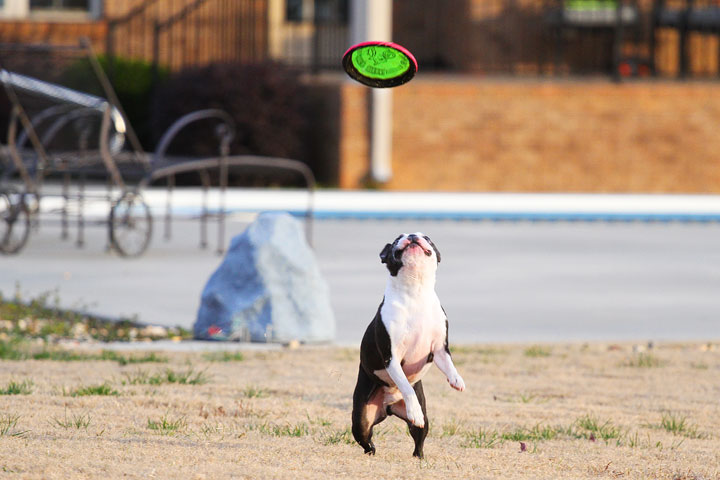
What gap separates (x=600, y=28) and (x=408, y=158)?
4665mm

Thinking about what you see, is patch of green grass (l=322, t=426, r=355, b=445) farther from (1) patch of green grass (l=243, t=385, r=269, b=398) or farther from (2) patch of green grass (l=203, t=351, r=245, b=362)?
(2) patch of green grass (l=203, t=351, r=245, b=362)

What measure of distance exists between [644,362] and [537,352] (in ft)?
2.13

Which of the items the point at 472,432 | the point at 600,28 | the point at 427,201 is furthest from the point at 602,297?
the point at 600,28

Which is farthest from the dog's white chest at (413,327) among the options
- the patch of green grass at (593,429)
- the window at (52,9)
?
the window at (52,9)

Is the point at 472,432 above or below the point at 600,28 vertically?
below

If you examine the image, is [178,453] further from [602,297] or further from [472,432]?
[602,297]

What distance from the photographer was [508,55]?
72.3ft

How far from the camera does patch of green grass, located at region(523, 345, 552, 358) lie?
7.70 m

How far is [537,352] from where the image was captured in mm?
7766

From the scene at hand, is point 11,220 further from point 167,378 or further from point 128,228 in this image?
point 167,378

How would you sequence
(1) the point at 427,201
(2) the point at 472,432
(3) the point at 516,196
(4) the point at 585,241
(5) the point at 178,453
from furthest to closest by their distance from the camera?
(3) the point at 516,196 < (1) the point at 427,201 < (4) the point at 585,241 < (2) the point at 472,432 < (5) the point at 178,453

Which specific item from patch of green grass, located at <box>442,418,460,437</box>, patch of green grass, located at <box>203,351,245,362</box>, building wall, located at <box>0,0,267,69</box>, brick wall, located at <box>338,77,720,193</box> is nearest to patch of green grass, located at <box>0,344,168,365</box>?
patch of green grass, located at <box>203,351,245,362</box>

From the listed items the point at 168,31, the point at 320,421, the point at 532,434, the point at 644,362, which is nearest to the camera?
the point at 532,434

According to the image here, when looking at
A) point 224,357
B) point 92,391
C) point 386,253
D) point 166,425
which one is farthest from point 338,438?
point 224,357
